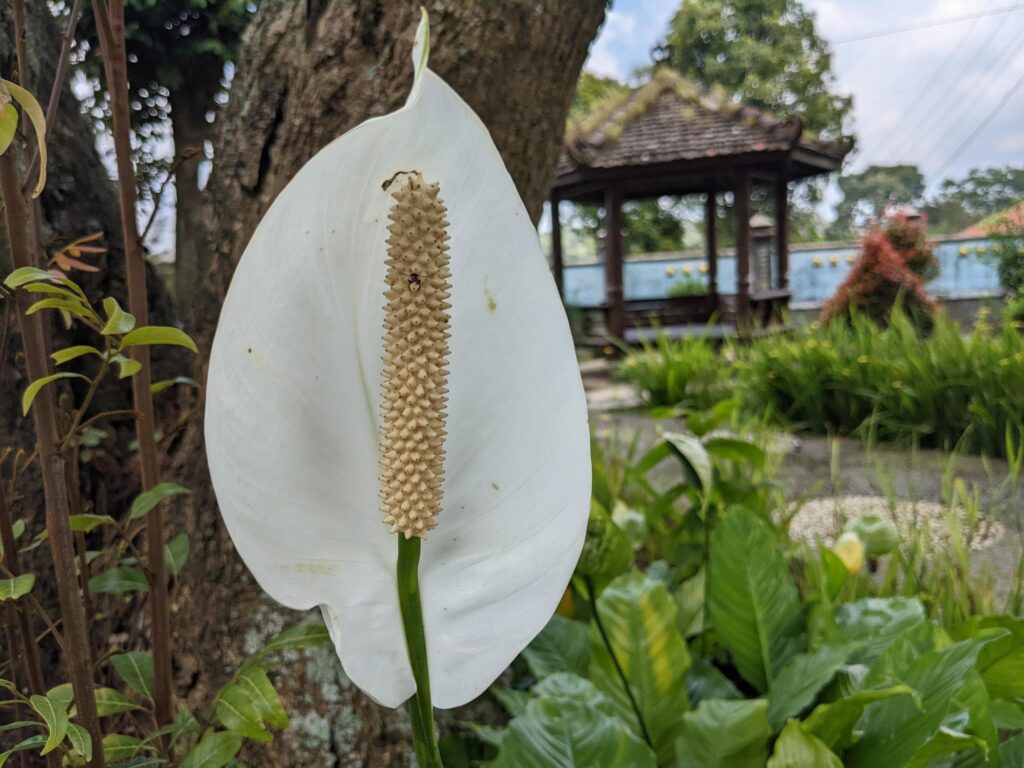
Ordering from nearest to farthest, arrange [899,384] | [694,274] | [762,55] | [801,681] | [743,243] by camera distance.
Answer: [801,681] < [899,384] < [743,243] < [694,274] < [762,55]

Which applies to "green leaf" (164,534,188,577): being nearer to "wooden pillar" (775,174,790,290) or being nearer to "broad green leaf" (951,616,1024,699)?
"broad green leaf" (951,616,1024,699)

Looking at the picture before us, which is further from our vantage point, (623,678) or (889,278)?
(889,278)

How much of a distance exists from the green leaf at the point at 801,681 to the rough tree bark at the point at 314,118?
12.1 inches

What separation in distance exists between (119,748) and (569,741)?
275mm

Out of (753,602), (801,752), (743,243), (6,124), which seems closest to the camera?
(6,124)

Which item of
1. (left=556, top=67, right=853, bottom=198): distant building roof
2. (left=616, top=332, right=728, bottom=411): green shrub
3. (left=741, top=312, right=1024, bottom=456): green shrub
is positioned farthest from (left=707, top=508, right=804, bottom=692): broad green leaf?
(left=556, top=67, right=853, bottom=198): distant building roof

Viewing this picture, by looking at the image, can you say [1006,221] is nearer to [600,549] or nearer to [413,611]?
[600,549]

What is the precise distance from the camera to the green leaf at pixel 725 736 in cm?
52

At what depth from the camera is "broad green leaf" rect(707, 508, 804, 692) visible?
708 mm

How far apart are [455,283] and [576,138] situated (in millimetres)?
5143

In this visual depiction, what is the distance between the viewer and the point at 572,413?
0.30m

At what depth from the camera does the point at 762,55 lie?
1306 centimetres

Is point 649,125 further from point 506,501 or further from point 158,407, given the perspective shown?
point 506,501

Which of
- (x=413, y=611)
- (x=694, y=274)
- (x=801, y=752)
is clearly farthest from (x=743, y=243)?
(x=413, y=611)
